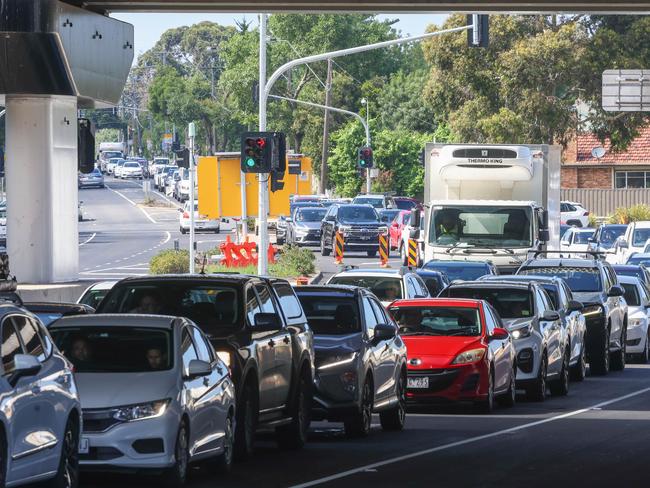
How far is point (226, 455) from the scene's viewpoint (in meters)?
14.7

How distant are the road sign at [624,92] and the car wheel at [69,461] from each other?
40.2 metres

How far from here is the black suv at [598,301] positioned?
29672mm

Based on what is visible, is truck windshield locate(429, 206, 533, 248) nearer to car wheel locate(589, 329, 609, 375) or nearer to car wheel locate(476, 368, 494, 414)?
car wheel locate(589, 329, 609, 375)

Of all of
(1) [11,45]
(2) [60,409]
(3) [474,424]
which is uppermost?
(1) [11,45]

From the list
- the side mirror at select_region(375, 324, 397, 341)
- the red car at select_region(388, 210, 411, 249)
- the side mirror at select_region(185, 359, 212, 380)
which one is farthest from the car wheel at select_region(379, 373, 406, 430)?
the red car at select_region(388, 210, 411, 249)

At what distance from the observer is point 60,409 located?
38.4 ft

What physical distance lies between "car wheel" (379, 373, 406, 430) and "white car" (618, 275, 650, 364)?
1371cm

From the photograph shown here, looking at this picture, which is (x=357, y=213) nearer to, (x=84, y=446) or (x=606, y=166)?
(x=606, y=166)

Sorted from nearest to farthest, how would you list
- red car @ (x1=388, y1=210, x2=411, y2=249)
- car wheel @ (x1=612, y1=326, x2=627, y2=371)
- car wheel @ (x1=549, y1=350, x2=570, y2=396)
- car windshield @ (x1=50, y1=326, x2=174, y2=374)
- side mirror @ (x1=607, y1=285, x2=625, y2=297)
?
car windshield @ (x1=50, y1=326, x2=174, y2=374) < car wheel @ (x1=549, y1=350, x2=570, y2=396) < side mirror @ (x1=607, y1=285, x2=625, y2=297) < car wheel @ (x1=612, y1=326, x2=627, y2=371) < red car @ (x1=388, y1=210, x2=411, y2=249)

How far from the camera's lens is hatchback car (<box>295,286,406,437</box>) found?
59.7 feet

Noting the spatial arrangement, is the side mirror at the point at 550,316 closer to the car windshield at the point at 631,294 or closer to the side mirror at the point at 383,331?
the side mirror at the point at 383,331

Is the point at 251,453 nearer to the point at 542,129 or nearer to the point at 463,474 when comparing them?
the point at 463,474

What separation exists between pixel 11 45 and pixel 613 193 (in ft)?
202

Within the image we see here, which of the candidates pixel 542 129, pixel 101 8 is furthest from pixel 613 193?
pixel 101 8
